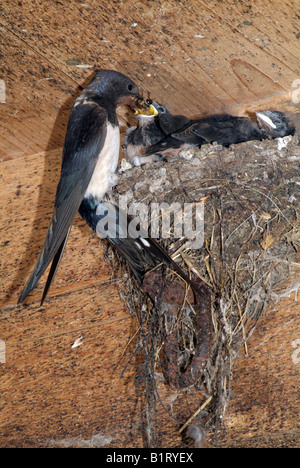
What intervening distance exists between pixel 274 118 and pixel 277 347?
35.7 inches

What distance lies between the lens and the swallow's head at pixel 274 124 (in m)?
2.10

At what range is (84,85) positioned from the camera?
2148 mm

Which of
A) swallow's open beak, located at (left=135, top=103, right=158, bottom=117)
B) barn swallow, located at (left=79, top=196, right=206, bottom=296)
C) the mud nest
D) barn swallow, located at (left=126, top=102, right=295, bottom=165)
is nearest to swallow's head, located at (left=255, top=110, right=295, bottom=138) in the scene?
barn swallow, located at (left=126, top=102, right=295, bottom=165)

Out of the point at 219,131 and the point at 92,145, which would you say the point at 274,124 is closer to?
the point at 219,131

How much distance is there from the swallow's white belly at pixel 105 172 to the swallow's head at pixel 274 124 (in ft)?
1.91

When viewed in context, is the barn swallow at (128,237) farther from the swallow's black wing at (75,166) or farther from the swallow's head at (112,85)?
the swallow's head at (112,85)

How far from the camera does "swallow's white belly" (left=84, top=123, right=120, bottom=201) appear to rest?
2082 mm

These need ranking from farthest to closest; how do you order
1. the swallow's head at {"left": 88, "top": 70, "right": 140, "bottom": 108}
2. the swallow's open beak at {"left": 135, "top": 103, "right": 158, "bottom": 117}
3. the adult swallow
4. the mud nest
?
the swallow's open beak at {"left": 135, "top": 103, "right": 158, "bottom": 117}, the swallow's head at {"left": 88, "top": 70, "right": 140, "bottom": 108}, the adult swallow, the mud nest

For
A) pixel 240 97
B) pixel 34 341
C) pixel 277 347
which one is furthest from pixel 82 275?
pixel 240 97

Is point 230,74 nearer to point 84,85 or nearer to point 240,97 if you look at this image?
point 240,97

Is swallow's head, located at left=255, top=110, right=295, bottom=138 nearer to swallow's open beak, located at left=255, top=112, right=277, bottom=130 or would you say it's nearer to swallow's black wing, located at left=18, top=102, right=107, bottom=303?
swallow's open beak, located at left=255, top=112, right=277, bottom=130

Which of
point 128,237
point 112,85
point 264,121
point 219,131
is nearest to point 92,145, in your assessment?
point 112,85

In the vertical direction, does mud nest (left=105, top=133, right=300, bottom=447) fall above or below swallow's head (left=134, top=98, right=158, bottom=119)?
below

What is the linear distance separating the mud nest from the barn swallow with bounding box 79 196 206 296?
47 mm
